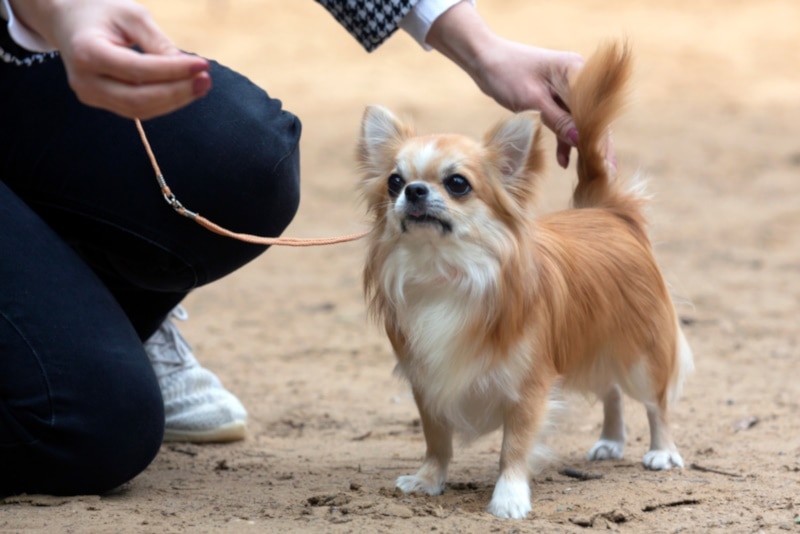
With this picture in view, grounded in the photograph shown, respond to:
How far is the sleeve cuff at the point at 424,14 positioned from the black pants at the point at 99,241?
0.45 m

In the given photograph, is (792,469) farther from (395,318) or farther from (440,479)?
(395,318)

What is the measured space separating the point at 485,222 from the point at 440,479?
73 centimetres

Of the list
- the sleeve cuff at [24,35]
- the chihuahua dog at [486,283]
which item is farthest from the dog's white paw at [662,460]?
the sleeve cuff at [24,35]

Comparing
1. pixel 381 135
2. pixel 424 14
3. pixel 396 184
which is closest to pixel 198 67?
pixel 396 184

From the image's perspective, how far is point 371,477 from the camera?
322 centimetres

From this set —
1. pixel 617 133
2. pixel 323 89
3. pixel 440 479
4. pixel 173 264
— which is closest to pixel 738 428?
pixel 440 479

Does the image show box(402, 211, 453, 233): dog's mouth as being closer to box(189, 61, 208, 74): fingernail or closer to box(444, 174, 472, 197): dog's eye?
box(444, 174, 472, 197): dog's eye

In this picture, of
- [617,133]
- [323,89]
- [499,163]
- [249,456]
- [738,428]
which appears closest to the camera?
[499,163]

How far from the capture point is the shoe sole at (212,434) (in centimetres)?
367

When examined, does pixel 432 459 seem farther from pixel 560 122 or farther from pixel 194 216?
pixel 560 122

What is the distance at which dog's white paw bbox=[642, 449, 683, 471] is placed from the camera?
3289 mm

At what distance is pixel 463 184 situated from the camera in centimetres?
286

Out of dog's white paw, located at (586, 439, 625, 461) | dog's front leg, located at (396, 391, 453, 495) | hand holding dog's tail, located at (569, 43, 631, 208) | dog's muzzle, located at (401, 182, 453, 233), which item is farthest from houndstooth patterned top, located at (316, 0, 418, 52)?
dog's white paw, located at (586, 439, 625, 461)

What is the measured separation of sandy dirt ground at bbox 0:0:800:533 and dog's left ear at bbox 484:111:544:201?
0.47m
